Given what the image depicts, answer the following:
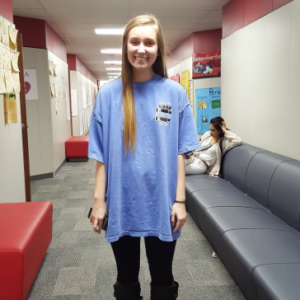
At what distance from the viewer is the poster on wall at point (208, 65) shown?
6.46 metres

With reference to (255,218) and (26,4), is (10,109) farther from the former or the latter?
(255,218)

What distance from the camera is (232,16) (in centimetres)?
452

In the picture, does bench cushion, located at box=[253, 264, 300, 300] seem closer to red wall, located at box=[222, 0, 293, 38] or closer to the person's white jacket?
the person's white jacket

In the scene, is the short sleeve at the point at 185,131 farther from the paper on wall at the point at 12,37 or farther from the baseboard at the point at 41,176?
the baseboard at the point at 41,176

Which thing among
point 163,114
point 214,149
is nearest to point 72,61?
point 214,149

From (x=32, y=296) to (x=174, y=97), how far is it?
1710 mm

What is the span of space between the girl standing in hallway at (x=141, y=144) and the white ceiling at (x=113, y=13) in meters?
3.81

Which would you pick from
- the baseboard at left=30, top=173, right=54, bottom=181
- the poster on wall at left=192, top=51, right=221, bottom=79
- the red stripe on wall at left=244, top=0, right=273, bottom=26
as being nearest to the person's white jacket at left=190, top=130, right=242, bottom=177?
the red stripe on wall at left=244, top=0, right=273, bottom=26

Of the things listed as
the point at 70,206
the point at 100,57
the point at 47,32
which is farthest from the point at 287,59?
the point at 100,57

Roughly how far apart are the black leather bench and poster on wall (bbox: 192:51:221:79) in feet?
10.1

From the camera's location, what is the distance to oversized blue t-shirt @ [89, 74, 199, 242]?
1.27 meters

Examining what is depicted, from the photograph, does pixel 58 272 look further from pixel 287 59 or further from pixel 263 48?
pixel 263 48

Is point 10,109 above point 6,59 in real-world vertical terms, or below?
below

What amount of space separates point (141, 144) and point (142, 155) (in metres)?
0.04
